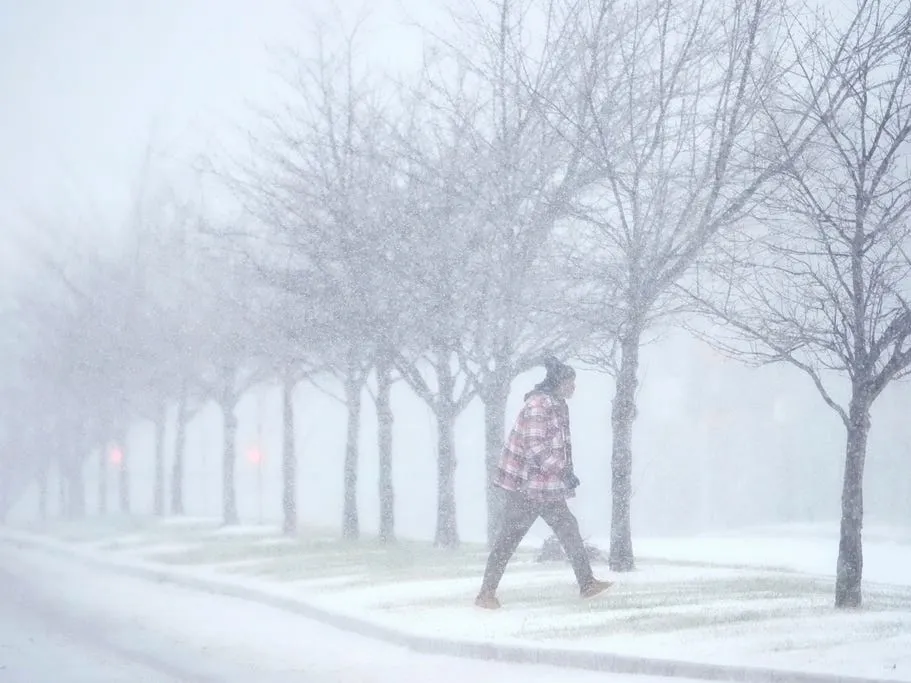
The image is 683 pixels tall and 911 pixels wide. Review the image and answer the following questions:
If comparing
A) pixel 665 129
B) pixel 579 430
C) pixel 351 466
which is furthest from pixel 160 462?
pixel 579 430

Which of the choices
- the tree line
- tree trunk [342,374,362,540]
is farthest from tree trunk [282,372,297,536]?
tree trunk [342,374,362,540]

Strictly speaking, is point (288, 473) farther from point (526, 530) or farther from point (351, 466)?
point (526, 530)

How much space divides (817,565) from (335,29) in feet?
38.9

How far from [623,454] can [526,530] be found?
3611mm

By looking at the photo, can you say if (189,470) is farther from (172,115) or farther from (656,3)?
(656,3)

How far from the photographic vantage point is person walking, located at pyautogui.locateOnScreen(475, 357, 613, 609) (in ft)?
34.0

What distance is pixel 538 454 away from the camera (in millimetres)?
10375

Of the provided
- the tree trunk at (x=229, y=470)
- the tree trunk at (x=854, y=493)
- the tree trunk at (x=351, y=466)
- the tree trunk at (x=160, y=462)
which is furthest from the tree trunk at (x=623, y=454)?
the tree trunk at (x=160, y=462)

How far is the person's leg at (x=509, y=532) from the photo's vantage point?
10.4 m

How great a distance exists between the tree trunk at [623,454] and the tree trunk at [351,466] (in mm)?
8045

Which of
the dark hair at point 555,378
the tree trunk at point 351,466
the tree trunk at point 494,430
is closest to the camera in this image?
the dark hair at point 555,378

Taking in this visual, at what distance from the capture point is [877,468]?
135 ft

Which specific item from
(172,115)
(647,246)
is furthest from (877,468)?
(647,246)

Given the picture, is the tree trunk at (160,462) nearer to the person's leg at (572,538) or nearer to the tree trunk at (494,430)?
the tree trunk at (494,430)
